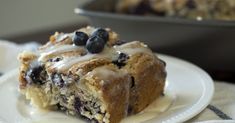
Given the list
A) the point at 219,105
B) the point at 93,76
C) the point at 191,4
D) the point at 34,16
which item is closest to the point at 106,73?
the point at 93,76

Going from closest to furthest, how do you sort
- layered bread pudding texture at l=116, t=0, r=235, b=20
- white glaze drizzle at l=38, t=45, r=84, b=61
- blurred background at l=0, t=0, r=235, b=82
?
white glaze drizzle at l=38, t=45, r=84, b=61 < blurred background at l=0, t=0, r=235, b=82 < layered bread pudding texture at l=116, t=0, r=235, b=20

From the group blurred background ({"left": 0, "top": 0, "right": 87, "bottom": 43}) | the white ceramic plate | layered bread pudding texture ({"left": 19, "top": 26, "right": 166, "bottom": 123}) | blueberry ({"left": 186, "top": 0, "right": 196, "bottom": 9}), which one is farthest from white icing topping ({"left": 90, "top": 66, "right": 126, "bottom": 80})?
blurred background ({"left": 0, "top": 0, "right": 87, "bottom": 43})

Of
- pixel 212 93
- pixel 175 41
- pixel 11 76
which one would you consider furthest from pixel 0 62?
pixel 212 93

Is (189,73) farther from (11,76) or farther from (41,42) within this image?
(41,42)

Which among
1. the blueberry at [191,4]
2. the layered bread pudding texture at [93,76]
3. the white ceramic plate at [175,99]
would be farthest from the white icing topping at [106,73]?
the blueberry at [191,4]

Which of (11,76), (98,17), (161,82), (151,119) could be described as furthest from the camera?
(98,17)

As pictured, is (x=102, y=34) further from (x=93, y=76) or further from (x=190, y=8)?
(x=190, y=8)

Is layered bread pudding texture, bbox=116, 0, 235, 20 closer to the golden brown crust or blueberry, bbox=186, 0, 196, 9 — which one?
blueberry, bbox=186, 0, 196, 9
